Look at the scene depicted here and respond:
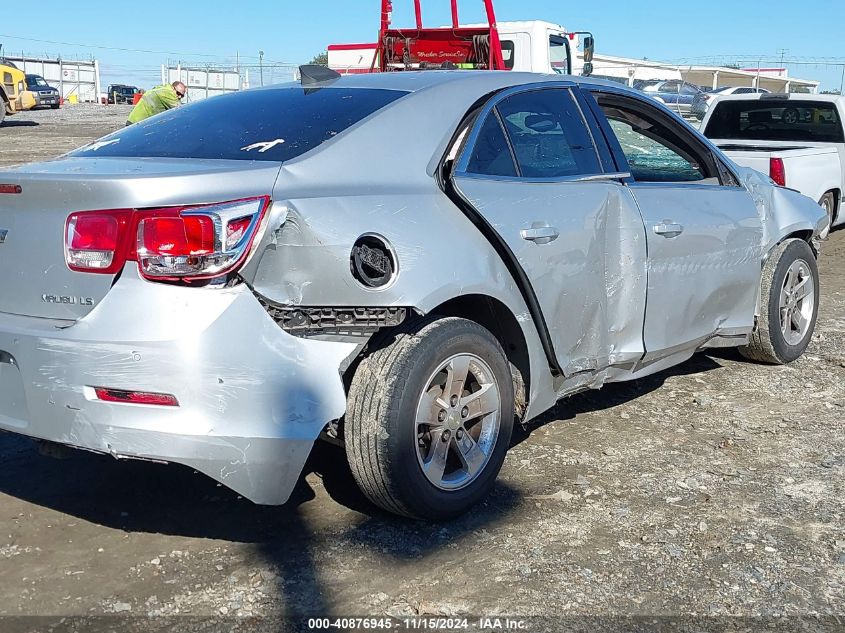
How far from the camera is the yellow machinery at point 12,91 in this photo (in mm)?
28359

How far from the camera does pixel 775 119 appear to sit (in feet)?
33.9

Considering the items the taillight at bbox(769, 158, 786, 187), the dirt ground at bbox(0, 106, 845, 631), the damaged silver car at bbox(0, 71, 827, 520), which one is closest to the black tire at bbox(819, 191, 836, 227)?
the taillight at bbox(769, 158, 786, 187)

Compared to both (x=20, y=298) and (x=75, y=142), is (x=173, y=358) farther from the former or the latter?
(x=75, y=142)

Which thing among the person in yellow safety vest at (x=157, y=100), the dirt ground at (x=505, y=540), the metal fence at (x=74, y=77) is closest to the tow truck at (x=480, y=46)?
the person in yellow safety vest at (x=157, y=100)

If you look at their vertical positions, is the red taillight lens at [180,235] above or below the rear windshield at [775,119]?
Result: below

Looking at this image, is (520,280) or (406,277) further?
(520,280)

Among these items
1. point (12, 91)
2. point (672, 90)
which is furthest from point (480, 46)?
point (672, 90)

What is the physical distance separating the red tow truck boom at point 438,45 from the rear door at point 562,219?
1144cm

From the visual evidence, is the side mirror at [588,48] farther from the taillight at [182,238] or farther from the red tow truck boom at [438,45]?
the taillight at [182,238]

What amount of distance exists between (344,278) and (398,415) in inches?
19.3

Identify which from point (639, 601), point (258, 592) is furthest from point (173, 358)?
point (639, 601)

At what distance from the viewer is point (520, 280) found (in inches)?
142

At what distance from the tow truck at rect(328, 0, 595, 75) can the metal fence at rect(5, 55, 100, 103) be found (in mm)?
39052

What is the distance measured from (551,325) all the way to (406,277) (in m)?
0.84
